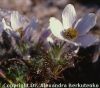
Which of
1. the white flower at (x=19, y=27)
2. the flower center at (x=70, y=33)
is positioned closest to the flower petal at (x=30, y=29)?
the white flower at (x=19, y=27)

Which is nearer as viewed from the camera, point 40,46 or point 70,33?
point 70,33

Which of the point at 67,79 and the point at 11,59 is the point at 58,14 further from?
the point at 11,59

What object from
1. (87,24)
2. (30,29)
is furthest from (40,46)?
(87,24)

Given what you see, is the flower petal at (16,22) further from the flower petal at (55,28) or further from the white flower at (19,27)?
the flower petal at (55,28)

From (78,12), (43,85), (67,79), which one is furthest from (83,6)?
(43,85)

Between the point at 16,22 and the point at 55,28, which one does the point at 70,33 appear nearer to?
the point at 55,28

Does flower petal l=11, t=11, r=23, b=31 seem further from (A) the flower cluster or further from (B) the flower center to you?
(B) the flower center
